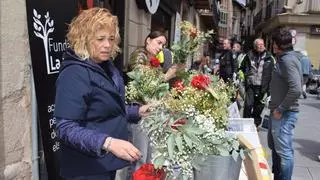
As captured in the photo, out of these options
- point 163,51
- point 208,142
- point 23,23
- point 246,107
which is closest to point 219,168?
point 208,142

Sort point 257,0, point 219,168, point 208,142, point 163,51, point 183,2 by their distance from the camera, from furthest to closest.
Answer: point 257,0
point 183,2
point 163,51
point 219,168
point 208,142

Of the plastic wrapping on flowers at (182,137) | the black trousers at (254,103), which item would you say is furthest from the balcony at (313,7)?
the plastic wrapping on flowers at (182,137)

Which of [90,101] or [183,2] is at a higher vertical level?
[183,2]

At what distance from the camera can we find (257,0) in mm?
61281

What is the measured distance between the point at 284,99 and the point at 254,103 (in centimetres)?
433

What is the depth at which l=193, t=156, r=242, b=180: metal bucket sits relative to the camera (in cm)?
256

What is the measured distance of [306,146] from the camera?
297 inches

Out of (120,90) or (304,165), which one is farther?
(304,165)

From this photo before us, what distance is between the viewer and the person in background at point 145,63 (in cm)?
380

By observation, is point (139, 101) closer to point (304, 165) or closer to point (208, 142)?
point (208, 142)

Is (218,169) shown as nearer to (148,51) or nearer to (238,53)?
(148,51)

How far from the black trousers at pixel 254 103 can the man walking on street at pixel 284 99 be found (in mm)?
3981

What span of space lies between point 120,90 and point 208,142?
54 centimetres

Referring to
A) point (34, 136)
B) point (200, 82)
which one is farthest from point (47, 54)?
point (200, 82)
